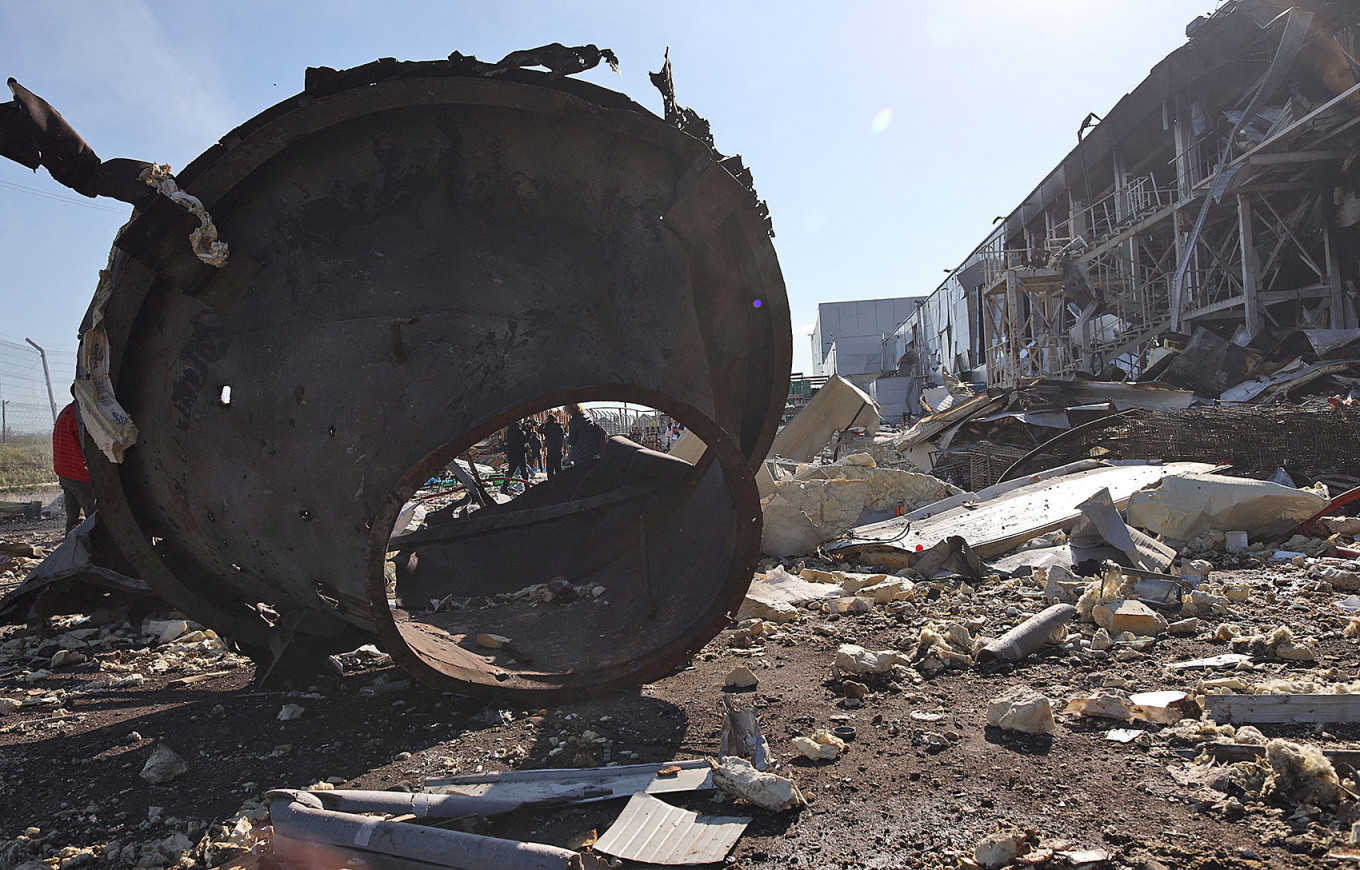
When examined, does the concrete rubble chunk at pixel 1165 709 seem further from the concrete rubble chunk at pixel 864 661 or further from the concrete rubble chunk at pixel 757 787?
the concrete rubble chunk at pixel 757 787

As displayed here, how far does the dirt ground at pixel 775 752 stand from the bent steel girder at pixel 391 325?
245 millimetres

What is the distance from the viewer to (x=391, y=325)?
7.75ft

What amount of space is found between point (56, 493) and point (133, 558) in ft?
54.2

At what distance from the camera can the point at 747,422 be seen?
3.22m

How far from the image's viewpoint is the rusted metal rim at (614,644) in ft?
7.07

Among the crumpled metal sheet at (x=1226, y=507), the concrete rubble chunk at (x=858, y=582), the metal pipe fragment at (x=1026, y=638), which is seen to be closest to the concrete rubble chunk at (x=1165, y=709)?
the metal pipe fragment at (x=1026, y=638)

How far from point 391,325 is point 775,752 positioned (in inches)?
63.9

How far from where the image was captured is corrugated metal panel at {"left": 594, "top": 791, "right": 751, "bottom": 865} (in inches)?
70.1

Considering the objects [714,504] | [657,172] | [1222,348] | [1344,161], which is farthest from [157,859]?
[1344,161]

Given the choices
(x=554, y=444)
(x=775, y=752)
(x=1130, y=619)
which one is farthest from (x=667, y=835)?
(x=554, y=444)

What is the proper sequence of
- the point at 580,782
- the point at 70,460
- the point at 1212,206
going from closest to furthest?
the point at 580,782, the point at 70,460, the point at 1212,206

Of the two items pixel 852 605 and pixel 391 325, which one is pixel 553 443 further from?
pixel 391 325

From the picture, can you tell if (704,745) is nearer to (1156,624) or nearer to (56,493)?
(1156,624)

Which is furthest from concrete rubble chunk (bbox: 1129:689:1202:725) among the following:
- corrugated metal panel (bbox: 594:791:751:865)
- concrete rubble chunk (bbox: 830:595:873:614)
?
concrete rubble chunk (bbox: 830:595:873:614)
